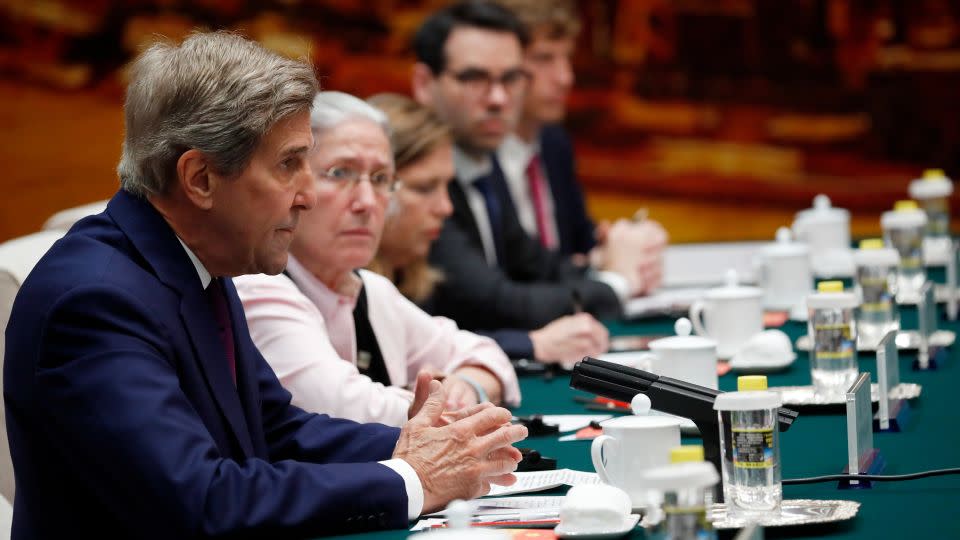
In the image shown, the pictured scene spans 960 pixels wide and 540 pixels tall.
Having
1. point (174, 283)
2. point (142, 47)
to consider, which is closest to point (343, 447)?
point (174, 283)

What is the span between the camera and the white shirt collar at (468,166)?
5.45 m

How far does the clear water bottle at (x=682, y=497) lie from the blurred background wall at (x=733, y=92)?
646cm

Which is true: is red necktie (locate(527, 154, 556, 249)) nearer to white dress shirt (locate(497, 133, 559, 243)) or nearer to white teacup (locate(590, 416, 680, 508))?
white dress shirt (locate(497, 133, 559, 243))

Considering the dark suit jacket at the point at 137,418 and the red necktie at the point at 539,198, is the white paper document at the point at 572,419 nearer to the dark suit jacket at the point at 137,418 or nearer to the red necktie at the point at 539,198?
the dark suit jacket at the point at 137,418

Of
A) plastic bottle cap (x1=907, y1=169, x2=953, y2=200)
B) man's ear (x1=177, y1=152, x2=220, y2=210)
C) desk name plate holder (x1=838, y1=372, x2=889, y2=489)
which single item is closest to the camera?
man's ear (x1=177, y1=152, x2=220, y2=210)

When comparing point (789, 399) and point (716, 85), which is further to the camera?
point (716, 85)

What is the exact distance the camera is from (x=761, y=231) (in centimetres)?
839

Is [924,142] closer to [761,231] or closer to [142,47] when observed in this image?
[761,231]

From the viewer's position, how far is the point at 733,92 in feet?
28.0

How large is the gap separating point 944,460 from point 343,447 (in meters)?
1.11

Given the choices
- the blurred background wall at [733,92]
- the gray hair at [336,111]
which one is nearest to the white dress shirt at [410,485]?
the gray hair at [336,111]

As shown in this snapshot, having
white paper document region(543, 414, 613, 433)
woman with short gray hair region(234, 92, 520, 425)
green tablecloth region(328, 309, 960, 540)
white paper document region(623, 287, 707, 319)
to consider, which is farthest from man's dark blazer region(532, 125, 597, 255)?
white paper document region(543, 414, 613, 433)

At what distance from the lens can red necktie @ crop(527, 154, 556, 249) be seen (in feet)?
20.7

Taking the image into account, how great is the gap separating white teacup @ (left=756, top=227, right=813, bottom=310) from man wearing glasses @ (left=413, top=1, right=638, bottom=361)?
2.15 ft
